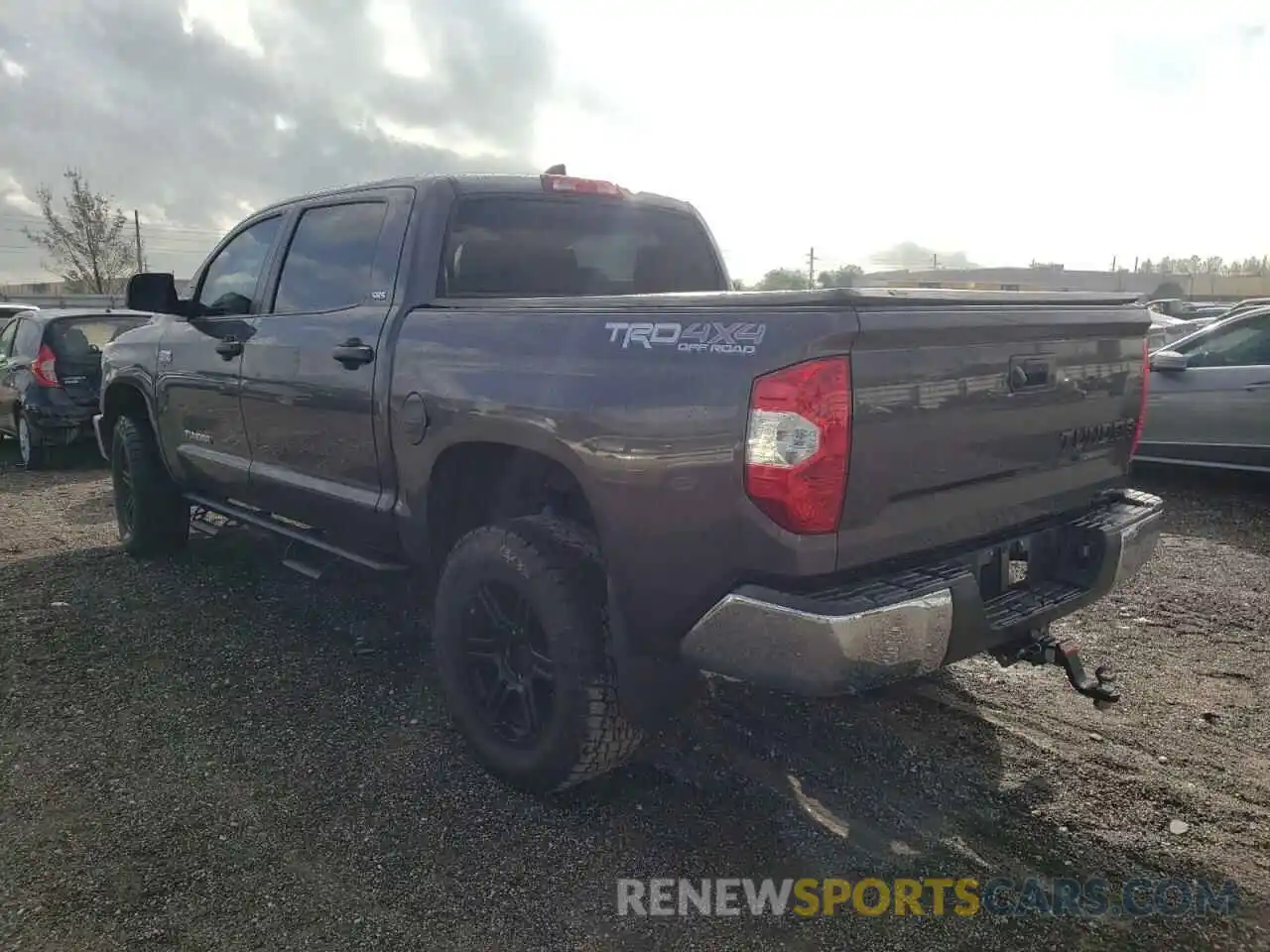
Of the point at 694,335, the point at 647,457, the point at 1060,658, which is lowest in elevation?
the point at 1060,658

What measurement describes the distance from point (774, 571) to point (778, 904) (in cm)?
92

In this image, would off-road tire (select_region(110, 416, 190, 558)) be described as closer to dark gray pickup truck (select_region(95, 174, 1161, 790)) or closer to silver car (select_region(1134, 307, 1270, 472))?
dark gray pickup truck (select_region(95, 174, 1161, 790))

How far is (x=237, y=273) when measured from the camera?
195 inches

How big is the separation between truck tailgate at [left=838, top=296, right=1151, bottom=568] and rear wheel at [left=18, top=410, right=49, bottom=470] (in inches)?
361

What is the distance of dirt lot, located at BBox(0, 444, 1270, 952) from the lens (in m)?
2.56

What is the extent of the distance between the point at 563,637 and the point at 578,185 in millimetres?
2115

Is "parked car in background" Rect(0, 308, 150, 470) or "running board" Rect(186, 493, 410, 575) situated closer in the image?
"running board" Rect(186, 493, 410, 575)

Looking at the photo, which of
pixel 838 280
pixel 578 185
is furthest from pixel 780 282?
pixel 578 185

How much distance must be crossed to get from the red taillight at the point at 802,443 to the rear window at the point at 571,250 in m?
1.58

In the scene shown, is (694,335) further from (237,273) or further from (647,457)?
(237,273)

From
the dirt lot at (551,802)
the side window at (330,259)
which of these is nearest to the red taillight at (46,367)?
the dirt lot at (551,802)

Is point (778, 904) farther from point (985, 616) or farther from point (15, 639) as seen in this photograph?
point (15, 639)

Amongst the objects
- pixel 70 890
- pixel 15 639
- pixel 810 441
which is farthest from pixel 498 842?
pixel 15 639

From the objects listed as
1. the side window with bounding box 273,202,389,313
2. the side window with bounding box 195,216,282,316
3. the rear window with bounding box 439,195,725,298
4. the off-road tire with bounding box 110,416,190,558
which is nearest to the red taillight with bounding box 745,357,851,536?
the rear window with bounding box 439,195,725,298
